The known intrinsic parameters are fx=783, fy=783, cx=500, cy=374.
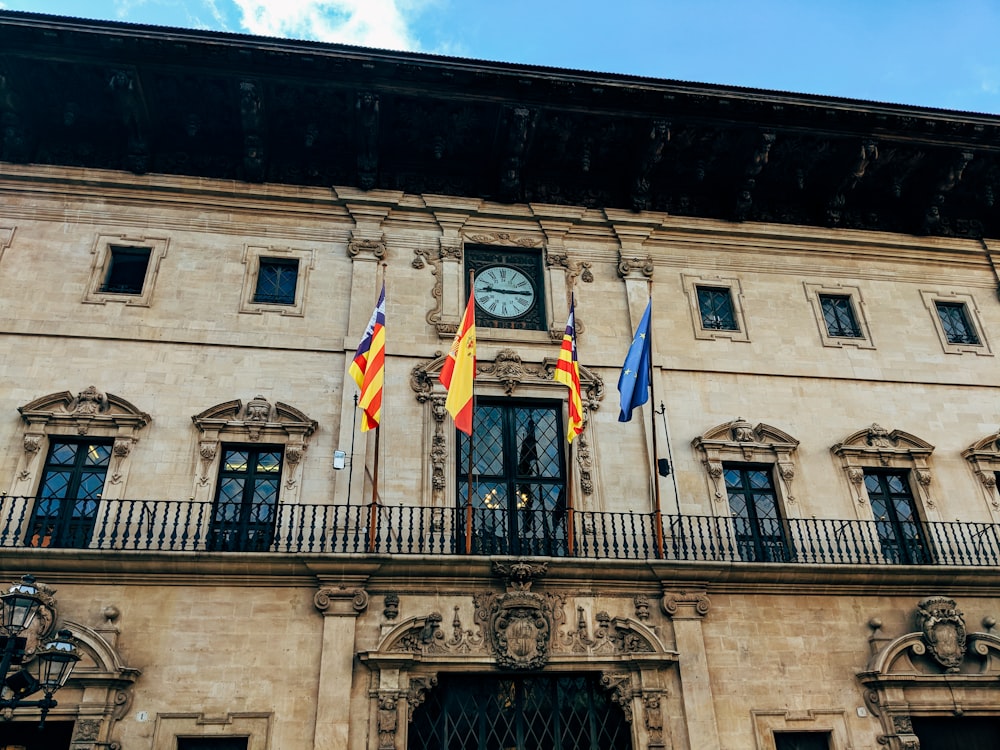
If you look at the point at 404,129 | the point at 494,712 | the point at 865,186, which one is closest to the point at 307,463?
the point at 494,712

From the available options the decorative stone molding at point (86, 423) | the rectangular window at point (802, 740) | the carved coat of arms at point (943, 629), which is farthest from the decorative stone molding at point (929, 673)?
the decorative stone molding at point (86, 423)

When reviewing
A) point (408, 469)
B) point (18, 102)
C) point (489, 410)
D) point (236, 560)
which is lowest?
point (236, 560)

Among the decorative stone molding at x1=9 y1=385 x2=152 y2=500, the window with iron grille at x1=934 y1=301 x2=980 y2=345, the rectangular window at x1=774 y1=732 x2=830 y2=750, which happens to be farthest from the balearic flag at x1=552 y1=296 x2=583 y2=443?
the window with iron grille at x1=934 y1=301 x2=980 y2=345

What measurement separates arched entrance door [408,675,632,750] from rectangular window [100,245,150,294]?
8.14 m

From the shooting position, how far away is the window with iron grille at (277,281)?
1330 cm

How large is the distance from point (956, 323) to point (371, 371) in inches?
449

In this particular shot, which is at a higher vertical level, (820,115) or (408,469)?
(820,115)

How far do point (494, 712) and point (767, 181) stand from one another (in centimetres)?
1095

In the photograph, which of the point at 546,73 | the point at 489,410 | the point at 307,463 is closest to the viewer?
the point at 307,463

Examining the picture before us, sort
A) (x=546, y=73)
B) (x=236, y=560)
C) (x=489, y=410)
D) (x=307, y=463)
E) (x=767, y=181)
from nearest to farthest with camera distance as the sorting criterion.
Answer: (x=236, y=560) < (x=307, y=463) < (x=489, y=410) < (x=546, y=73) < (x=767, y=181)

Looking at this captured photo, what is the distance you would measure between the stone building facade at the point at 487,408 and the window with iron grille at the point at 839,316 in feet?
0.31

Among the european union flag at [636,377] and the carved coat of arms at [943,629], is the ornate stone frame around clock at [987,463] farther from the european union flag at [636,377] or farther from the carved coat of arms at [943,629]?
the european union flag at [636,377]

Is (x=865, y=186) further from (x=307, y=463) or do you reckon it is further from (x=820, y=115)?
(x=307, y=463)

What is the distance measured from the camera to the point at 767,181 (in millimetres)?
15281
